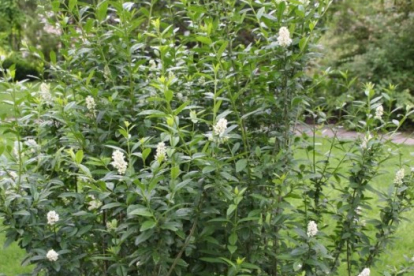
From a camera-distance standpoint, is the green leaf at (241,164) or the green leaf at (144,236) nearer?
the green leaf at (144,236)

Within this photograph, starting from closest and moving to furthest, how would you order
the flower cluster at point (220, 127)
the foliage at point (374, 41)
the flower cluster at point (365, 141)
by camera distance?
the flower cluster at point (220, 127) → the flower cluster at point (365, 141) → the foliage at point (374, 41)

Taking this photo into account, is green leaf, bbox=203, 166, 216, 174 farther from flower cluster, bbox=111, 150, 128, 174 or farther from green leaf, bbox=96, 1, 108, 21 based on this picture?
green leaf, bbox=96, 1, 108, 21

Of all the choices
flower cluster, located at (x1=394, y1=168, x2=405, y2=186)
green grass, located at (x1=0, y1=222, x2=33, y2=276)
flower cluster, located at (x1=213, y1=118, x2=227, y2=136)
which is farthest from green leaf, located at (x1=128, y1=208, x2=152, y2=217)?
green grass, located at (x1=0, y1=222, x2=33, y2=276)

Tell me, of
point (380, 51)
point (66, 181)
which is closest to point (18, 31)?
point (380, 51)

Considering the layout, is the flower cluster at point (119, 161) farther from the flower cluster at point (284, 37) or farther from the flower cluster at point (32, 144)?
the flower cluster at point (284, 37)

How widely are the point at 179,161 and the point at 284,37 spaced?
791 mm

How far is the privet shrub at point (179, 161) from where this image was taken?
9.12 feet

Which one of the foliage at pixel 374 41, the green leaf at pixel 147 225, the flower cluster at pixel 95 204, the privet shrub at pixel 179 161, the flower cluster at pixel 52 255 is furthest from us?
the foliage at pixel 374 41

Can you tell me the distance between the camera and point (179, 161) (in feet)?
8.96

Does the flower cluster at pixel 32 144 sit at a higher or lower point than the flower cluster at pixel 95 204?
higher

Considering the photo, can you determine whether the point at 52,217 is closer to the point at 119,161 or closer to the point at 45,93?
the point at 119,161

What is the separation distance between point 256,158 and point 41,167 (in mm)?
1214

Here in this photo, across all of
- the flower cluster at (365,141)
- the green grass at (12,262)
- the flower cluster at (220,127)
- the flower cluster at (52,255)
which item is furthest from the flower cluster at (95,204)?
the green grass at (12,262)

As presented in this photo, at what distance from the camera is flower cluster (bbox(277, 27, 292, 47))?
287cm
